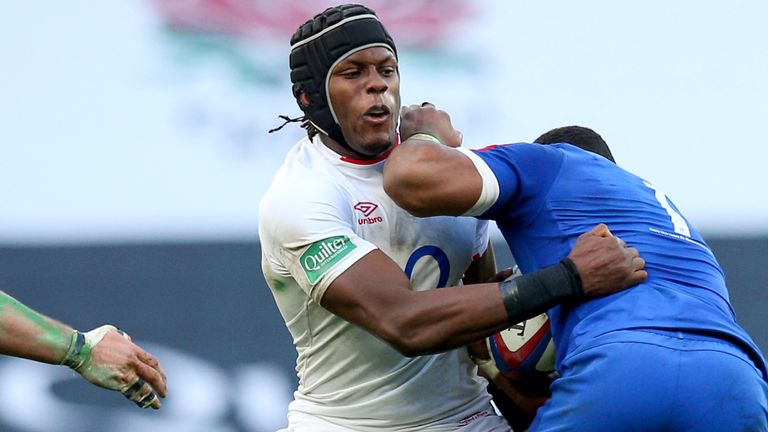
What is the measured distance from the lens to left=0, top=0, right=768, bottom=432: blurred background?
8430 mm

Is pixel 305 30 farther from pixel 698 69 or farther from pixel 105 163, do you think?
pixel 698 69

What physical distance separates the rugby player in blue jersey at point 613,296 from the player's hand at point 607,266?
0.12 feet

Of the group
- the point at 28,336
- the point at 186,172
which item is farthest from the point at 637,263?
the point at 186,172

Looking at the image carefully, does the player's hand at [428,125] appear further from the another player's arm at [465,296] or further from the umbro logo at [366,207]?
the another player's arm at [465,296]

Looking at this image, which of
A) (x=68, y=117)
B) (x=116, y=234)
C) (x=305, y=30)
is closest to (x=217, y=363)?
(x=116, y=234)

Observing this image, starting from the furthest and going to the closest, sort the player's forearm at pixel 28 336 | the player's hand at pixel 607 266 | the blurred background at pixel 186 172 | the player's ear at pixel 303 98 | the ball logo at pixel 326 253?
the blurred background at pixel 186 172 < the player's ear at pixel 303 98 < the ball logo at pixel 326 253 < the player's hand at pixel 607 266 < the player's forearm at pixel 28 336

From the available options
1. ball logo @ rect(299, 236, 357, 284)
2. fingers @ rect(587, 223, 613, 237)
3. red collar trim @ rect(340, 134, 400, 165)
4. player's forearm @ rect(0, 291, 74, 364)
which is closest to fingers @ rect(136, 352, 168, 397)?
player's forearm @ rect(0, 291, 74, 364)

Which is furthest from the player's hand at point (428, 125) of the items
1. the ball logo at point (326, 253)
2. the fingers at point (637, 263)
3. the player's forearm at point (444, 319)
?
the fingers at point (637, 263)

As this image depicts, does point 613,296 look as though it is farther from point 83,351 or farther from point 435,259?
point 83,351

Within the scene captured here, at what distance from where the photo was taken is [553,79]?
29.7ft

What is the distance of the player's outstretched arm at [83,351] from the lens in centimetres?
395

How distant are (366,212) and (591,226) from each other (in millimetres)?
804

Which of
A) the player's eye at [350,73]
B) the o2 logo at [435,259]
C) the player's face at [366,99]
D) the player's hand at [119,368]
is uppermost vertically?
the player's eye at [350,73]

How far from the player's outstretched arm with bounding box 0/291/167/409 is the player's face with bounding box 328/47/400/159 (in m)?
1.22
